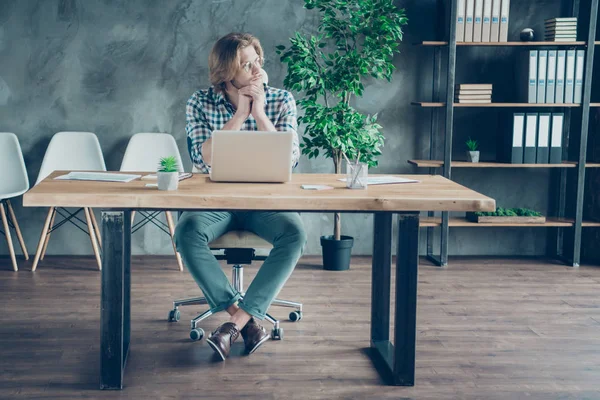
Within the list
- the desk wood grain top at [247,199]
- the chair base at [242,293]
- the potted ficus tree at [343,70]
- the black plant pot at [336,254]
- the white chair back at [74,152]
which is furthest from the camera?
the white chair back at [74,152]

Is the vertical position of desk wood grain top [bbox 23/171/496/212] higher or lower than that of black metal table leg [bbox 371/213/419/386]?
higher

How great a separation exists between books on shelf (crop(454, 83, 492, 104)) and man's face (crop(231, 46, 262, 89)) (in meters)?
1.85

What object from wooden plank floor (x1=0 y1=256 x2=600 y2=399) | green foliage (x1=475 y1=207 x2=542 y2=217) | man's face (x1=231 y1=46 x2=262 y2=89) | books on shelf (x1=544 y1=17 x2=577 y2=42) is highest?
books on shelf (x1=544 y1=17 x2=577 y2=42)

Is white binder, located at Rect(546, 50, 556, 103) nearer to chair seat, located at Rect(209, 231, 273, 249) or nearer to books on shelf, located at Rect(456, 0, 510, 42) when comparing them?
books on shelf, located at Rect(456, 0, 510, 42)

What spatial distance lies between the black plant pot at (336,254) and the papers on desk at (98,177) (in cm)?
190

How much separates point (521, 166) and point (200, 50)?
7.42ft

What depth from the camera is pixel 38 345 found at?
2.99 m

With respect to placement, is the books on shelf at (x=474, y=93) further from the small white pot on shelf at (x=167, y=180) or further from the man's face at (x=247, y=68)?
the small white pot on shelf at (x=167, y=180)

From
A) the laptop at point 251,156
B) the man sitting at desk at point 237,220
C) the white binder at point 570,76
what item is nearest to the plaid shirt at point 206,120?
the man sitting at desk at point 237,220

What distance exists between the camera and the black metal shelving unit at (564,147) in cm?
455

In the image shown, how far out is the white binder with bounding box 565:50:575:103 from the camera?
459 centimetres

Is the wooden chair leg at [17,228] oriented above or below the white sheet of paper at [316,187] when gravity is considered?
below

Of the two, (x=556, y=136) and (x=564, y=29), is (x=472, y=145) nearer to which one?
(x=556, y=136)

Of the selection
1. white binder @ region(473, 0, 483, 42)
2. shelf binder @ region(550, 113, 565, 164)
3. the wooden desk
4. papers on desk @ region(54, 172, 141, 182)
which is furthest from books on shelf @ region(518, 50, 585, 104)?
papers on desk @ region(54, 172, 141, 182)
